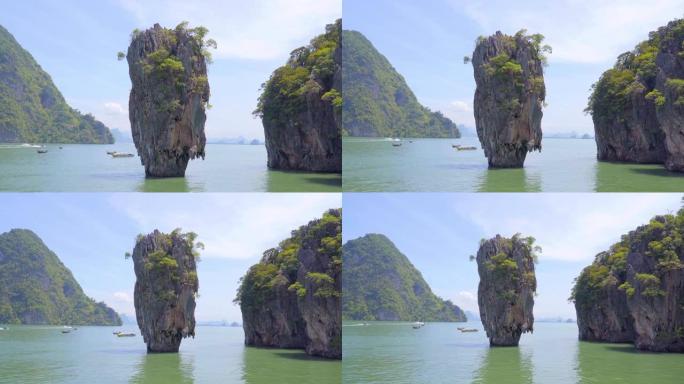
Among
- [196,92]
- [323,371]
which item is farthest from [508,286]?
[196,92]

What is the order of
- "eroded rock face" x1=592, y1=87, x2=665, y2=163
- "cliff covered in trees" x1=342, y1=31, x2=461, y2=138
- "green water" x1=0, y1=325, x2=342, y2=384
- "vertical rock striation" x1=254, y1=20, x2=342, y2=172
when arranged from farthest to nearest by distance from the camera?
"cliff covered in trees" x1=342, y1=31, x2=461, y2=138 < "eroded rock face" x1=592, y1=87, x2=665, y2=163 < "vertical rock striation" x1=254, y1=20, x2=342, y2=172 < "green water" x1=0, y1=325, x2=342, y2=384

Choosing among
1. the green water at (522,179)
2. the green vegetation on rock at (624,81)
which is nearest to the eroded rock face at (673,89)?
the green water at (522,179)

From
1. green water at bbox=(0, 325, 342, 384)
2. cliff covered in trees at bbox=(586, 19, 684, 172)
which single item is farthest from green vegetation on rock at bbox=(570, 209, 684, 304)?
green water at bbox=(0, 325, 342, 384)

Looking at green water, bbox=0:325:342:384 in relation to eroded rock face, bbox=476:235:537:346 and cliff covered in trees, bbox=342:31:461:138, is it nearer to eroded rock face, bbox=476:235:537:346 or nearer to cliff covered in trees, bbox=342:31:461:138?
eroded rock face, bbox=476:235:537:346

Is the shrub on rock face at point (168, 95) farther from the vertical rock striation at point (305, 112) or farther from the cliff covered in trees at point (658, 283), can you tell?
the cliff covered in trees at point (658, 283)

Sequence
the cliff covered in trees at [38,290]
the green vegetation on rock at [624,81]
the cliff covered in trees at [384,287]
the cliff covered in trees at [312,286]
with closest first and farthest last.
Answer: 1. the cliff covered in trees at [312,286]
2. the green vegetation on rock at [624,81]
3. the cliff covered in trees at [384,287]
4. the cliff covered in trees at [38,290]

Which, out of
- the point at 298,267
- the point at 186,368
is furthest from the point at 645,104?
the point at 186,368

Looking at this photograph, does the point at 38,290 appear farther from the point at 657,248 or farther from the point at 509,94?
the point at 657,248
